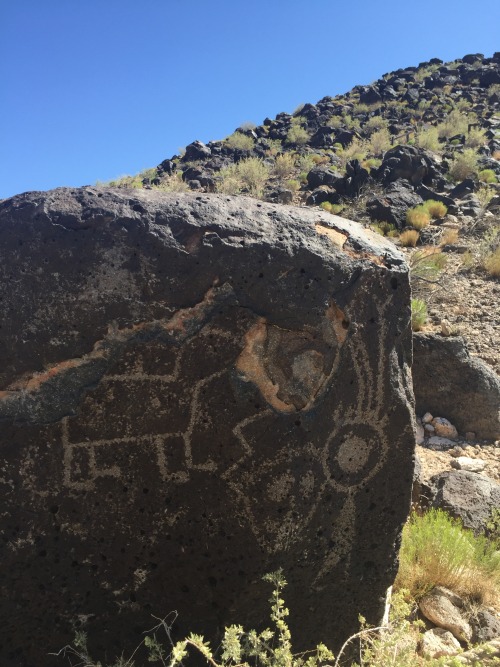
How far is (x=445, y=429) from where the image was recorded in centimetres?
483

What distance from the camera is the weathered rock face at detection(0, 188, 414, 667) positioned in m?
2.04

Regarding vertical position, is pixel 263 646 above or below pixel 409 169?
below

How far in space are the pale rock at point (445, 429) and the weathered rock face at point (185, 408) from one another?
8.71 feet

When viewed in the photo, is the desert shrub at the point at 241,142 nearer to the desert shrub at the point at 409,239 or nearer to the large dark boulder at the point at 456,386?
the desert shrub at the point at 409,239

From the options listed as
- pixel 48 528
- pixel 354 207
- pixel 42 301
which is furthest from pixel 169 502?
pixel 354 207

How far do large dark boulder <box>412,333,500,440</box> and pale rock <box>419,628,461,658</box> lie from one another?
7.81 feet

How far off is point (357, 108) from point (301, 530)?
27.8 meters

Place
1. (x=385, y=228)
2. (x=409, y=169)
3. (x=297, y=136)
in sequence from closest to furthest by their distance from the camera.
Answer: (x=385, y=228) → (x=409, y=169) → (x=297, y=136)

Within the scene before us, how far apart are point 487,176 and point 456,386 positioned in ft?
35.3

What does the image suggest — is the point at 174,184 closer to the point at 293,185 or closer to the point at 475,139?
the point at 293,185

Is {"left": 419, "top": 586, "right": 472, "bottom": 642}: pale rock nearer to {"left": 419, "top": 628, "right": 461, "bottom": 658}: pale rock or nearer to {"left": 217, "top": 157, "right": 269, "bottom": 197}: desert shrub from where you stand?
{"left": 419, "top": 628, "right": 461, "bottom": 658}: pale rock

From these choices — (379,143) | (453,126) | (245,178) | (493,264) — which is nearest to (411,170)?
(245,178)

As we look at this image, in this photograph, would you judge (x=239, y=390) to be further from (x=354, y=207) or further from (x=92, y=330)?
(x=354, y=207)

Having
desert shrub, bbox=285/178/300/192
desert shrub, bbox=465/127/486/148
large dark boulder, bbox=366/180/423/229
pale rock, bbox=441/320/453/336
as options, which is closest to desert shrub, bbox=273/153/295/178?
desert shrub, bbox=285/178/300/192
